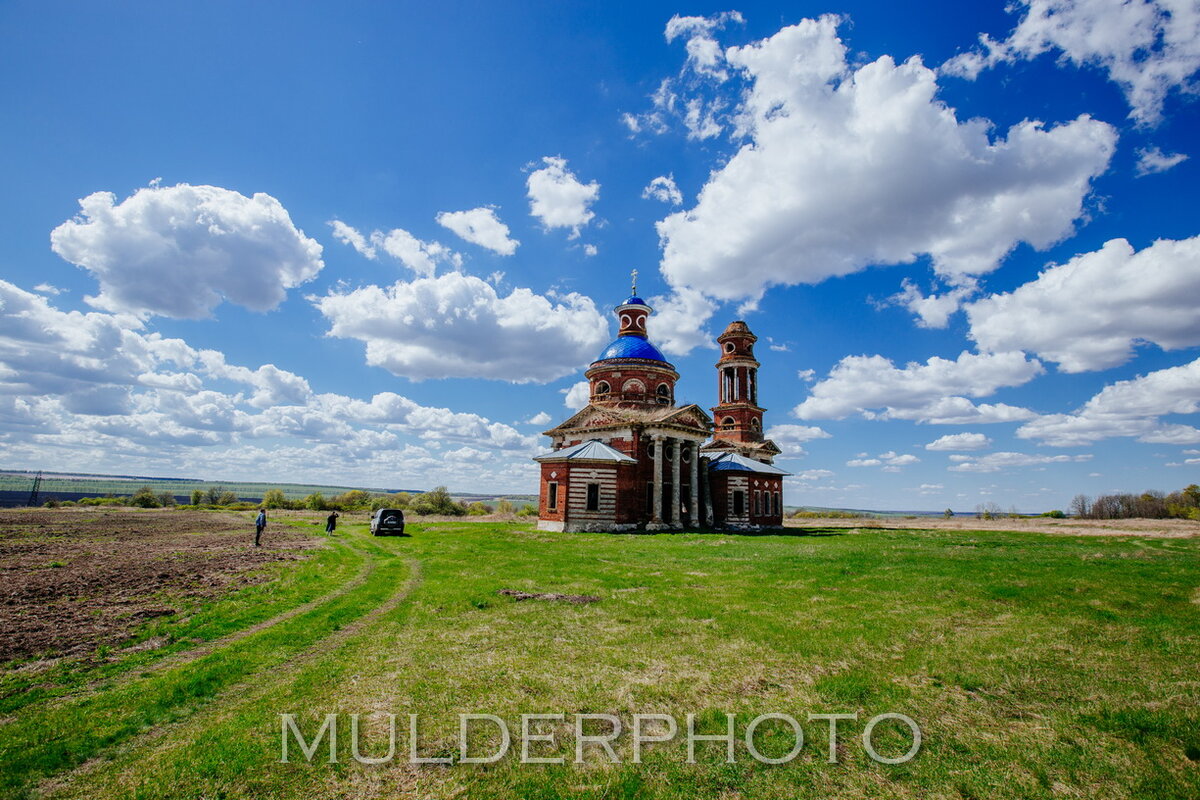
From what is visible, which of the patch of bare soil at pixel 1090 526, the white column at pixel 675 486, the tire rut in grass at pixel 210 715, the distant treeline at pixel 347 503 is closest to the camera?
the tire rut in grass at pixel 210 715

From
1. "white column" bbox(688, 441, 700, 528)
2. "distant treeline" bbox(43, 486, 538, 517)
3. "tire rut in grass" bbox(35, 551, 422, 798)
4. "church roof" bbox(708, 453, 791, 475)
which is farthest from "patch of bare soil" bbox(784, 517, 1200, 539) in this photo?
"tire rut in grass" bbox(35, 551, 422, 798)

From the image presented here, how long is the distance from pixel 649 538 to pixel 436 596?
19.2 metres

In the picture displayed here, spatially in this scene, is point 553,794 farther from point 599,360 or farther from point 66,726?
point 599,360

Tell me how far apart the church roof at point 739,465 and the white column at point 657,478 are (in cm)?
708

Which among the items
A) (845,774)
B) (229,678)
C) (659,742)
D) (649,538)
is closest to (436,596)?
(229,678)

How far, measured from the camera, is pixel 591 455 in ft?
123

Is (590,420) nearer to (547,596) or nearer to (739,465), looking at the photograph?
(739,465)

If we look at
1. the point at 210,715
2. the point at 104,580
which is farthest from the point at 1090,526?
the point at 104,580

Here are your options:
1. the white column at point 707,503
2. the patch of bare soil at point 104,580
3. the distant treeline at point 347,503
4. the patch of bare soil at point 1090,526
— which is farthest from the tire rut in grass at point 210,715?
the distant treeline at point 347,503

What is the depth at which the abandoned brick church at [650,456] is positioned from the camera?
1484 inches

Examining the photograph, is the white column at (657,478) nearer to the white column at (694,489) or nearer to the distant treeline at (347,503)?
the white column at (694,489)

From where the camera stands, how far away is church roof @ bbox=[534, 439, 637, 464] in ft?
122

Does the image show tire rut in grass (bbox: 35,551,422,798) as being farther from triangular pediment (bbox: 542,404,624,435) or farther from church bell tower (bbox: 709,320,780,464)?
church bell tower (bbox: 709,320,780,464)

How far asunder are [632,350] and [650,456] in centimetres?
970
